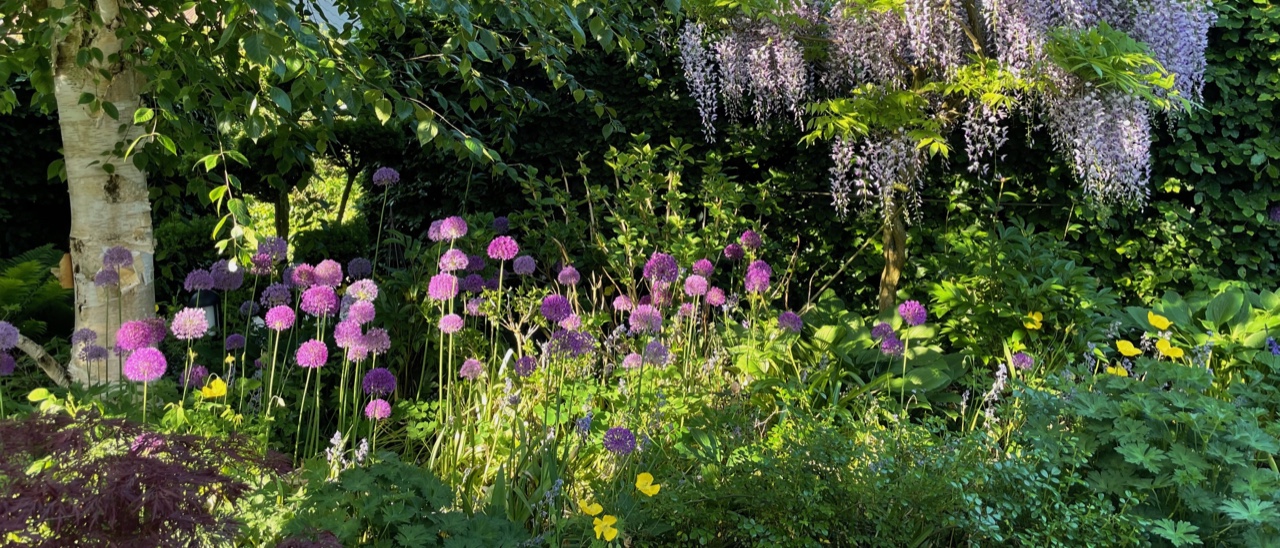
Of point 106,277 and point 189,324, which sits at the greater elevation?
point 106,277

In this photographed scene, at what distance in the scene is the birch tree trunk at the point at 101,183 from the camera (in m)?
3.09

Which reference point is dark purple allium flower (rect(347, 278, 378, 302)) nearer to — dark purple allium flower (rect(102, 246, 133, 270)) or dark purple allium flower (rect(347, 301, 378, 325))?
dark purple allium flower (rect(347, 301, 378, 325))

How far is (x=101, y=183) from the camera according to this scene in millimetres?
3150

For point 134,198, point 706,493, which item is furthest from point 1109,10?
point 134,198

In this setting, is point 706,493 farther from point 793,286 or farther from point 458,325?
point 793,286

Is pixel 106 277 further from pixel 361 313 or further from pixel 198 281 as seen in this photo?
pixel 361 313

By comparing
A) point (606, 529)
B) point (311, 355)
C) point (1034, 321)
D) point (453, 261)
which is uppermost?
point (453, 261)

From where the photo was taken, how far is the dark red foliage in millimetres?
1414

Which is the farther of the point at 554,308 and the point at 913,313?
the point at 913,313

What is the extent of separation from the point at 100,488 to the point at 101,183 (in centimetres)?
207

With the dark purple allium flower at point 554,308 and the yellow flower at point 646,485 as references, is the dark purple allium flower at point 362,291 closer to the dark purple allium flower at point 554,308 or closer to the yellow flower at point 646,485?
the dark purple allium flower at point 554,308

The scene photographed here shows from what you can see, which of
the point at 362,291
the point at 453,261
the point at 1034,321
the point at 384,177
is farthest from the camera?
the point at 384,177

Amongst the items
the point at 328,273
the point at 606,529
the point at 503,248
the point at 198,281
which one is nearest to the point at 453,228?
the point at 503,248

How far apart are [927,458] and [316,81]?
78.3 inches
